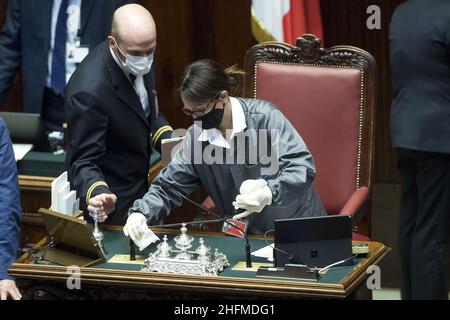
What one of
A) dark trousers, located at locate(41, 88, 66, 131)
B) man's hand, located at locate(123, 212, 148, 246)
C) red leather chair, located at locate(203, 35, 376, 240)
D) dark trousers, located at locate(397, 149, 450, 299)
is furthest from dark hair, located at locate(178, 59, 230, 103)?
dark trousers, located at locate(41, 88, 66, 131)

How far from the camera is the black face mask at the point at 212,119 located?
14.7 ft

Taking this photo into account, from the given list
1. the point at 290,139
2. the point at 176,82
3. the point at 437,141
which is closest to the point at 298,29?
the point at 176,82

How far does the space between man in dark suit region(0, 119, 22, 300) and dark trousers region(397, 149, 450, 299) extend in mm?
1654

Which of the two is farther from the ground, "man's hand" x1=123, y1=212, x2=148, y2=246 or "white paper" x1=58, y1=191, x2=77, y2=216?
"white paper" x1=58, y1=191, x2=77, y2=216

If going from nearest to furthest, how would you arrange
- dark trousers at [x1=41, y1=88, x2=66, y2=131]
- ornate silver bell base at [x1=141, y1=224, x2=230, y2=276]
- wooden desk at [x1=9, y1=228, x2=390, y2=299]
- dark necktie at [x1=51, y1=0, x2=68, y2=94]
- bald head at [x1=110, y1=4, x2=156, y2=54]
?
wooden desk at [x1=9, y1=228, x2=390, y2=299], ornate silver bell base at [x1=141, y1=224, x2=230, y2=276], bald head at [x1=110, y1=4, x2=156, y2=54], dark necktie at [x1=51, y1=0, x2=68, y2=94], dark trousers at [x1=41, y1=88, x2=66, y2=131]

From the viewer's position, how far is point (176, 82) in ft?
21.1

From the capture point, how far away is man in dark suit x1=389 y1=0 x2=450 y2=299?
5008mm

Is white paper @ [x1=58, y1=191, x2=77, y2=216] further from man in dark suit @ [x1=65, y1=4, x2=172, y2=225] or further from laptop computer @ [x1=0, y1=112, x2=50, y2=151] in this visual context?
laptop computer @ [x1=0, y1=112, x2=50, y2=151]

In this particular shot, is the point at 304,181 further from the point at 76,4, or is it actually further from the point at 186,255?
the point at 76,4

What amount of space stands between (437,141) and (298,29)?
121cm

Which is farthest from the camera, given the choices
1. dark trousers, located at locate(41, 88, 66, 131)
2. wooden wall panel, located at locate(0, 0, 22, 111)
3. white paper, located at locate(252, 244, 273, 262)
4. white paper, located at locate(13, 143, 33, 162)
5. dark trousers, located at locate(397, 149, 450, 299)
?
wooden wall panel, located at locate(0, 0, 22, 111)
